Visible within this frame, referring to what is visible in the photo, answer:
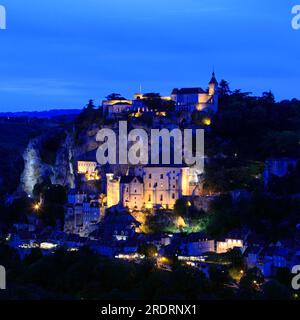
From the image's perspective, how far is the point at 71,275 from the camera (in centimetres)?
2288

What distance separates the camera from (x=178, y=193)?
2961cm

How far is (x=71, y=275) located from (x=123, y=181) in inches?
297

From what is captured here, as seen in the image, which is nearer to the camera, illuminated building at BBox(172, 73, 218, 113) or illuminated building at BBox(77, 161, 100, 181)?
illuminated building at BBox(77, 161, 100, 181)

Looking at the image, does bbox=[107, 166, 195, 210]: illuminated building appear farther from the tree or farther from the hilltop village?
the tree

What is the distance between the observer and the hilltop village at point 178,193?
25438mm

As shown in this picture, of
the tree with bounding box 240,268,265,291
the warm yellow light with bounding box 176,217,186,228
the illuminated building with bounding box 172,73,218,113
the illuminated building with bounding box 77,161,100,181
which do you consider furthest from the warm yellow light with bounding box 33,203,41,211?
the tree with bounding box 240,268,265,291

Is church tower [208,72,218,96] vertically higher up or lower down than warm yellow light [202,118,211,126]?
higher up

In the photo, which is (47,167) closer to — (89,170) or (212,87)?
(89,170)

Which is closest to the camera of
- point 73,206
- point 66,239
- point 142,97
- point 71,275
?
point 71,275

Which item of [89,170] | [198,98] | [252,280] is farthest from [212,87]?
[252,280]

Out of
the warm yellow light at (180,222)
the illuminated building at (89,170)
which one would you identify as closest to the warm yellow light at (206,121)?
the illuminated building at (89,170)

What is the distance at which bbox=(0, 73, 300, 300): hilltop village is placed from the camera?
83.5ft
